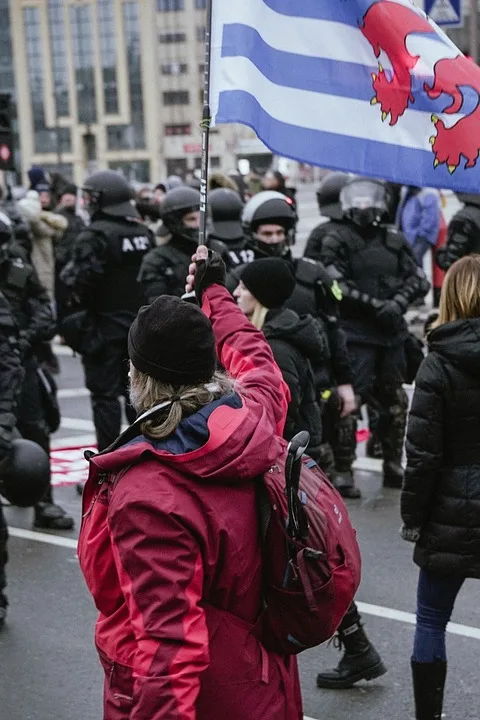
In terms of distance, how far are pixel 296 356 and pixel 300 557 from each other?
246 cm

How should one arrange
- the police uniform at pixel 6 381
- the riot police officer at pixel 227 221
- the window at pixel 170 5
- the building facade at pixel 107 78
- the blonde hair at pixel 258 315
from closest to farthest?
the blonde hair at pixel 258 315 < the police uniform at pixel 6 381 < the riot police officer at pixel 227 221 < the building facade at pixel 107 78 < the window at pixel 170 5

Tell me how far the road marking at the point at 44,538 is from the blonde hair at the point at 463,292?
132 inches

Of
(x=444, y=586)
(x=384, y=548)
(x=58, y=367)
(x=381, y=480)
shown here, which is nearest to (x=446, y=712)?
(x=444, y=586)

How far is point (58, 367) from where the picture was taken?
42.3 ft

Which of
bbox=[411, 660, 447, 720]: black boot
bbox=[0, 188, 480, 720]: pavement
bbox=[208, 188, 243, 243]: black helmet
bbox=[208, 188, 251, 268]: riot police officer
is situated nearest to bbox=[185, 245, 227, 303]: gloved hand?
bbox=[411, 660, 447, 720]: black boot

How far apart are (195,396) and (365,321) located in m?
5.14

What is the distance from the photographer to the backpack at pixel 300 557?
2.54 m

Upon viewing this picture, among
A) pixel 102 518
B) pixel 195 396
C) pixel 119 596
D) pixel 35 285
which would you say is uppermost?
pixel 195 396

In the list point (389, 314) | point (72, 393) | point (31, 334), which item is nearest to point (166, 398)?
point (31, 334)

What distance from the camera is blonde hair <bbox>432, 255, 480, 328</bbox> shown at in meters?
3.98

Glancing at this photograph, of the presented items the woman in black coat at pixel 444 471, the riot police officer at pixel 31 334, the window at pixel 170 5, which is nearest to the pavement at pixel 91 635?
the riot police officer at pixel 31 334

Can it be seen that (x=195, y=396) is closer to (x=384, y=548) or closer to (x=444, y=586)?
(x=444, y=586)

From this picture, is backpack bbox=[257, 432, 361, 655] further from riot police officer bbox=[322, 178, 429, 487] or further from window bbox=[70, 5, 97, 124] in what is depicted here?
window bbox=[70, 5, 97, 124]

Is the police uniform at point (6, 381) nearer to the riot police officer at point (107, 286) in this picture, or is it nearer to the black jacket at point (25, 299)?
the black jacket at point (25, 299)
